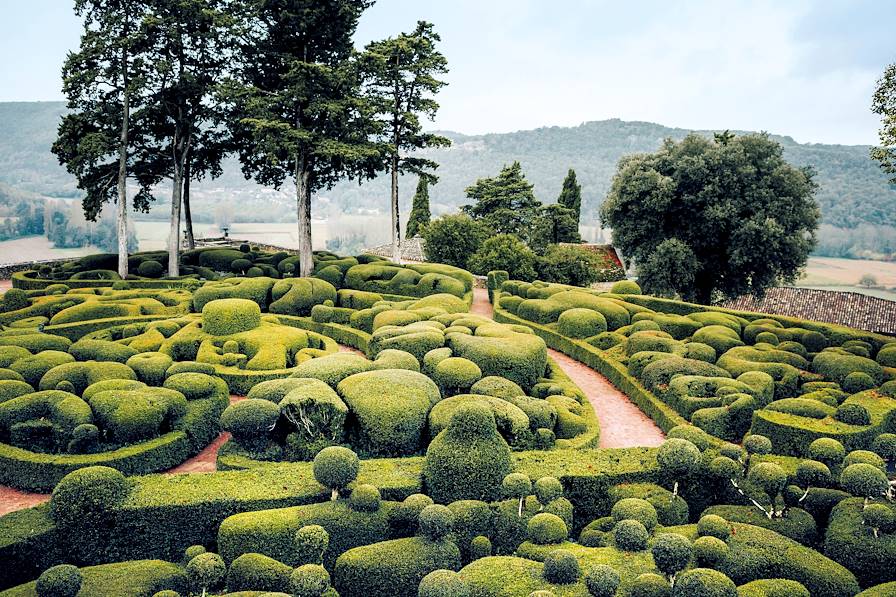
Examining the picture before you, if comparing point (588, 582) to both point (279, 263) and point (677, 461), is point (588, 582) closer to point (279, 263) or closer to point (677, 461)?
point (677, 461)

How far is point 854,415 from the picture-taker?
39.2ft

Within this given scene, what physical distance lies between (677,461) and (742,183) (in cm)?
2580

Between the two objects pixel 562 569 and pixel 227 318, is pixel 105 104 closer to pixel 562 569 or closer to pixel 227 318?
pixel 227 318

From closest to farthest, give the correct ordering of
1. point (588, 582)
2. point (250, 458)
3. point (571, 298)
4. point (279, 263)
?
point (588, 582)
point (250, 458)
point (571, 298)
point (279, 263)

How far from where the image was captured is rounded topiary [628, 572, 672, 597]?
7168mm

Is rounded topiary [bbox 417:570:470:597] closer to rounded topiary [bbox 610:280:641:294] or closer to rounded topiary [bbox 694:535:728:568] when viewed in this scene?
rounded topiary [bbox 694:535:728:568]

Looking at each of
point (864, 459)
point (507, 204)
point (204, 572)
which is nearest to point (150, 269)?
point (204, 572)

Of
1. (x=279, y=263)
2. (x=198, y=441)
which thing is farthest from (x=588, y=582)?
(x=279, y=263)

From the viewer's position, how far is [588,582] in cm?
727

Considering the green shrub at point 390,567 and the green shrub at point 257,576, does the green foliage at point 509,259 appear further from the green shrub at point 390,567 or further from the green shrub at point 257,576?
the green shrub at point 257,576

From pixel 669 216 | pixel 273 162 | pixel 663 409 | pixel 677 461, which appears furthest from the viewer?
pixel 669 216

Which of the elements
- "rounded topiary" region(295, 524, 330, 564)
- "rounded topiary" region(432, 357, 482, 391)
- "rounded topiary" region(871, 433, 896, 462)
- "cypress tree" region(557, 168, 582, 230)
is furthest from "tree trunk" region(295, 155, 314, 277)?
"cypress tree" region(557, 168, 582, 230)

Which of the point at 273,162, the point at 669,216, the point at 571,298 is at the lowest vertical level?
the point at 571,298

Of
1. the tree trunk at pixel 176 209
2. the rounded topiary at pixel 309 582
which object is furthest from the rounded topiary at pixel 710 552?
the tree trunk at pixel 176 209
